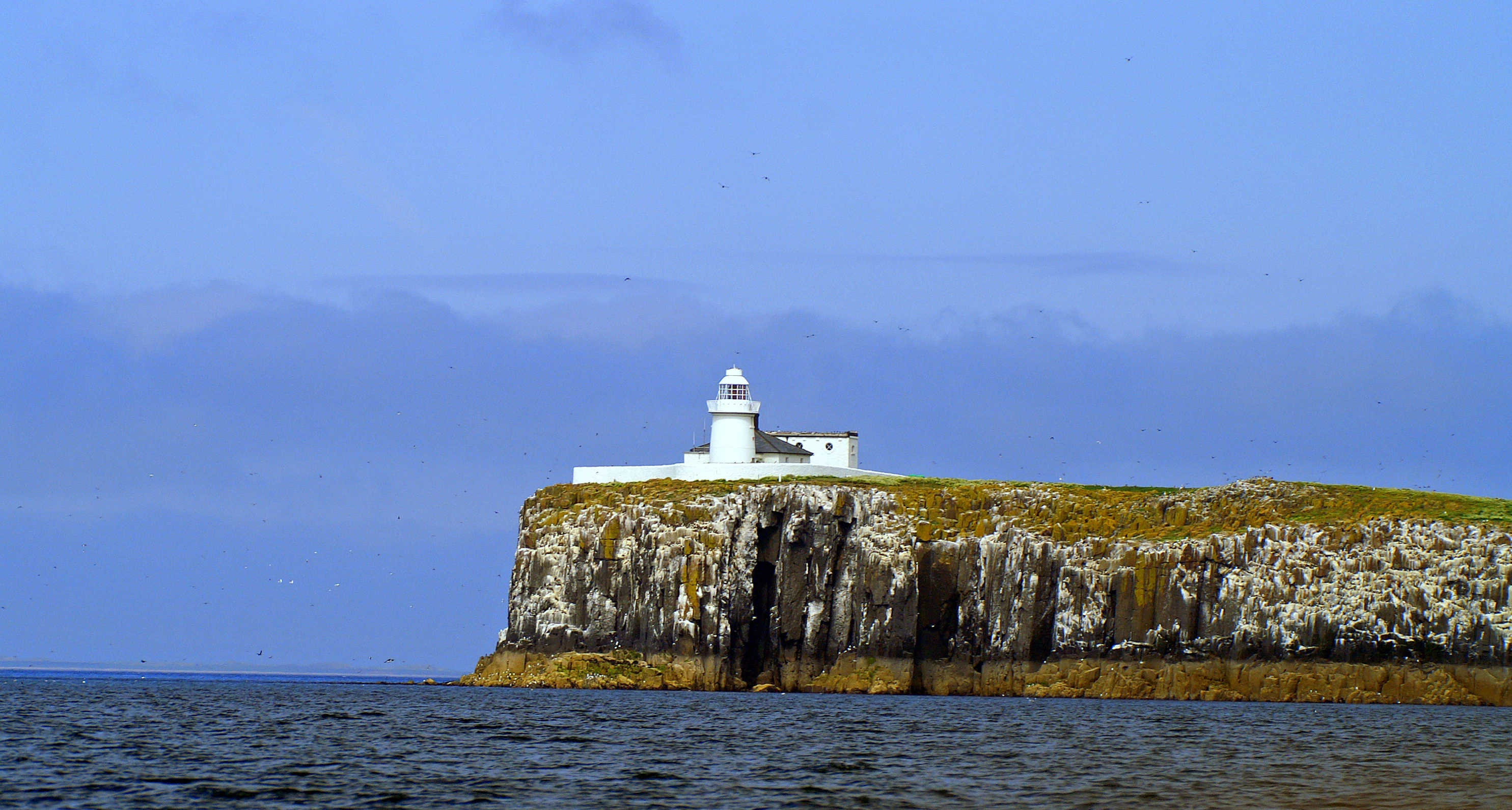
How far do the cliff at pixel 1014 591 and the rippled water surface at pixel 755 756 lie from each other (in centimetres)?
559

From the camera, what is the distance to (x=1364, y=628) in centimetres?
7231

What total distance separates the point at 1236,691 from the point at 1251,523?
915 centimetres

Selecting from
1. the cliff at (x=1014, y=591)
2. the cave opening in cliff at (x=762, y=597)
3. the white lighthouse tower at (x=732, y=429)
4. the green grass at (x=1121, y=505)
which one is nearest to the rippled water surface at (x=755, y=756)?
the cliff at (x=1014, y=591)

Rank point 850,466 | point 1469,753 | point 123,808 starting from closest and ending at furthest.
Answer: point 123,808
point 1469,753
point 850,466

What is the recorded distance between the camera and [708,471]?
3829 inches

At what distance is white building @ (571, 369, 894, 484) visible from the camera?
319 feet

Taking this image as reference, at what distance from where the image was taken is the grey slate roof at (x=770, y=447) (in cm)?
10494

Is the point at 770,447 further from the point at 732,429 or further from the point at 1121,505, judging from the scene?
the point at 1121,505

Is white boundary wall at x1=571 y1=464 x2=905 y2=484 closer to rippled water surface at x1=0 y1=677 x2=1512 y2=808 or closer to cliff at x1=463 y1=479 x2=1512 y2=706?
cliff at x1=463 y1=479 x2=1512 y2=706

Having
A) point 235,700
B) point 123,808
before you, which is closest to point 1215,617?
point 235,700

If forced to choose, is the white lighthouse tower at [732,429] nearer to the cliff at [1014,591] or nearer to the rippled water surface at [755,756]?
the cliff at [1014,591]

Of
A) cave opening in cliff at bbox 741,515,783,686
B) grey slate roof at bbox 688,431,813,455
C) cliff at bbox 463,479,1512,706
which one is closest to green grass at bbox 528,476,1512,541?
cliff at bbox 463,479,1512,706

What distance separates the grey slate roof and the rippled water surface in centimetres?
3683

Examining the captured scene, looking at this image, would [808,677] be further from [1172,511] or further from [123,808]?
[123,808]
